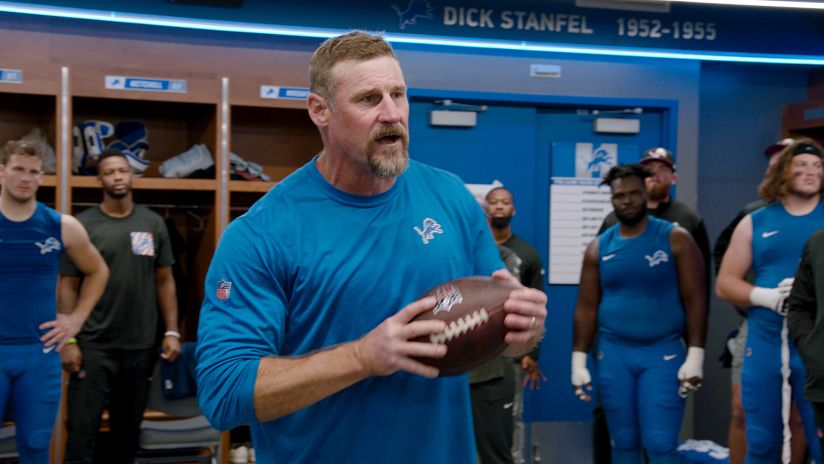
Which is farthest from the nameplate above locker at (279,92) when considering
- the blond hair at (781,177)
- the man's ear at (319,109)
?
the man's ear at (319,109)

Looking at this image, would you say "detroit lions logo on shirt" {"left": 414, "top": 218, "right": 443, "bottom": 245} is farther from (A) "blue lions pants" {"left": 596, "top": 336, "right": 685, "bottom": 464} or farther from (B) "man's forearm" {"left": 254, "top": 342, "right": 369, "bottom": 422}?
(A) "blue lions pants" {"left": 596, "top": 336, "right": 685, "bottom": 464}

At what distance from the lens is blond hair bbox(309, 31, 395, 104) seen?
A: 6.23 feet

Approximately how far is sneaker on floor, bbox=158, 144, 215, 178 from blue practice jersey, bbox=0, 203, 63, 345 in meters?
1.31

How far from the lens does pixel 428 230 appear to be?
6.40 ft

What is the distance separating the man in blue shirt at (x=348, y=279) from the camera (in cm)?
179

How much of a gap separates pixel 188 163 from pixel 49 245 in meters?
1.42

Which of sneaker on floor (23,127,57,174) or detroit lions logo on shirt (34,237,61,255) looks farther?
sneaker on floor (23,127,57,174)

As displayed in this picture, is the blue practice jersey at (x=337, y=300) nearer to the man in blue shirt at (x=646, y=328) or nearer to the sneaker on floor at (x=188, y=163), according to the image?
the man in blue shirt at (x=646, y=328)

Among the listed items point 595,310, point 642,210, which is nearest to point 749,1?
point 642,210

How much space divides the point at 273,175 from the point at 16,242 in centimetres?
227

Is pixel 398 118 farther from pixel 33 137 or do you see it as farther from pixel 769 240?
pixel 33 137

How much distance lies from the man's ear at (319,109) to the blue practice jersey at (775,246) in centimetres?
293

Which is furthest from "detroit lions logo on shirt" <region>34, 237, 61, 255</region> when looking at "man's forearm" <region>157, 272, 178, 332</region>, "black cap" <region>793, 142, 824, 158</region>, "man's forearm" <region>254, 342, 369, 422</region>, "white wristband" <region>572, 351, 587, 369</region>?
"black cap" <region>793, 142, 824, 158</region>

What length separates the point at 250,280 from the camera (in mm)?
1804
